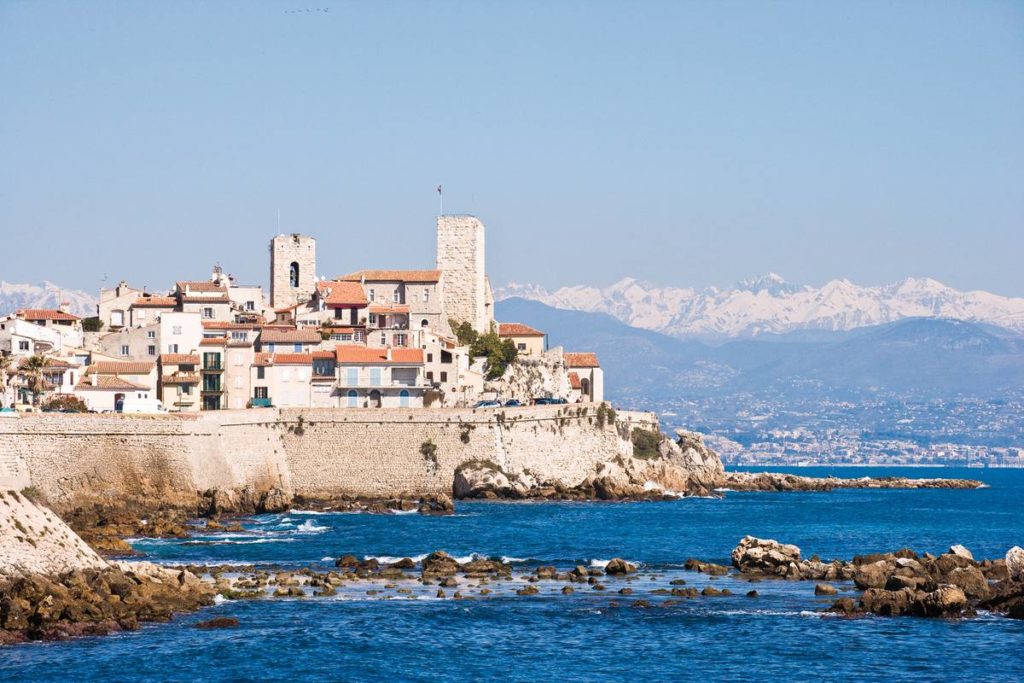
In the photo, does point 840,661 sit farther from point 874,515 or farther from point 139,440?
point 874,515

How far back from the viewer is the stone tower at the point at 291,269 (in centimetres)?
10662

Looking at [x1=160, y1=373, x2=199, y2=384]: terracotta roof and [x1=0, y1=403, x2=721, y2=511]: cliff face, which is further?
[x1=160, y1=373, x2=199, y2=384]: terracotta roof

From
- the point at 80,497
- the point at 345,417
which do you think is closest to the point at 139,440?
the point at 80,497

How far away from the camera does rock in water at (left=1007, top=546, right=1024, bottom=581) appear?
53.6 metres

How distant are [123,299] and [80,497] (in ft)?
96.3

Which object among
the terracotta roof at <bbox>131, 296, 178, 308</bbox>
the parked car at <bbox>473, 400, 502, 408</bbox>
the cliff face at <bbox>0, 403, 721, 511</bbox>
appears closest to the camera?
the cliff face at <bbox>0, 403, 721, 511</bbox>

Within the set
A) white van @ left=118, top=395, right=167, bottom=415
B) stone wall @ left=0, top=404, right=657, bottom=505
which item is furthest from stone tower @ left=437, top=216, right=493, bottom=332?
white van @ left=118, top=395, right=167, bottom=415

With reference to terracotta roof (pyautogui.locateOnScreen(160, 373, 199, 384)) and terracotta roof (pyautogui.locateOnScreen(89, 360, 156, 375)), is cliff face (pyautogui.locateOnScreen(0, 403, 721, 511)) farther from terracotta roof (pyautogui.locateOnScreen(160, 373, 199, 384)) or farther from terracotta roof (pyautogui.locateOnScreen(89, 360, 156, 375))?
terracotta roof (pyautogui.locateOnScreen(89, 360, 156, 375))

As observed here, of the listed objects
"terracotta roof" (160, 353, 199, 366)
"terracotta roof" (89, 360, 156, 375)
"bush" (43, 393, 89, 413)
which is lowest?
"bush" (43, 393, 89, 413)

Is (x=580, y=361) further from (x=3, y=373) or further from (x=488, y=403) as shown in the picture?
(x=3, y=373)

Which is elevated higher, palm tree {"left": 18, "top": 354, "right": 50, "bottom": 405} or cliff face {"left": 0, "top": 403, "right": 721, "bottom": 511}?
palm tree {"left": 18, "top": 354, "right": 50, "bottom": 405}

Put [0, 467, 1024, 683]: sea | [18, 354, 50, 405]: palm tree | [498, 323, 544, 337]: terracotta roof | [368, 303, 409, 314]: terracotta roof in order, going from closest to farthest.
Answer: [0, 467, 1024, 683]: sea, [18, 354, 50, 405]: palm tree, [368, 303, 409, 314]: terracotta roof, [498, 323, 544, 337]: terracotta roof

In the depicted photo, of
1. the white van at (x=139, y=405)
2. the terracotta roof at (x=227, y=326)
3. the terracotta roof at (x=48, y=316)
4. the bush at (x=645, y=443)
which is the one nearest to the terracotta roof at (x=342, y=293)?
the terracotta roof at (x=227, y=326)

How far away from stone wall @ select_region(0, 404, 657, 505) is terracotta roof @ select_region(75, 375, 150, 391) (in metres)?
6.58
